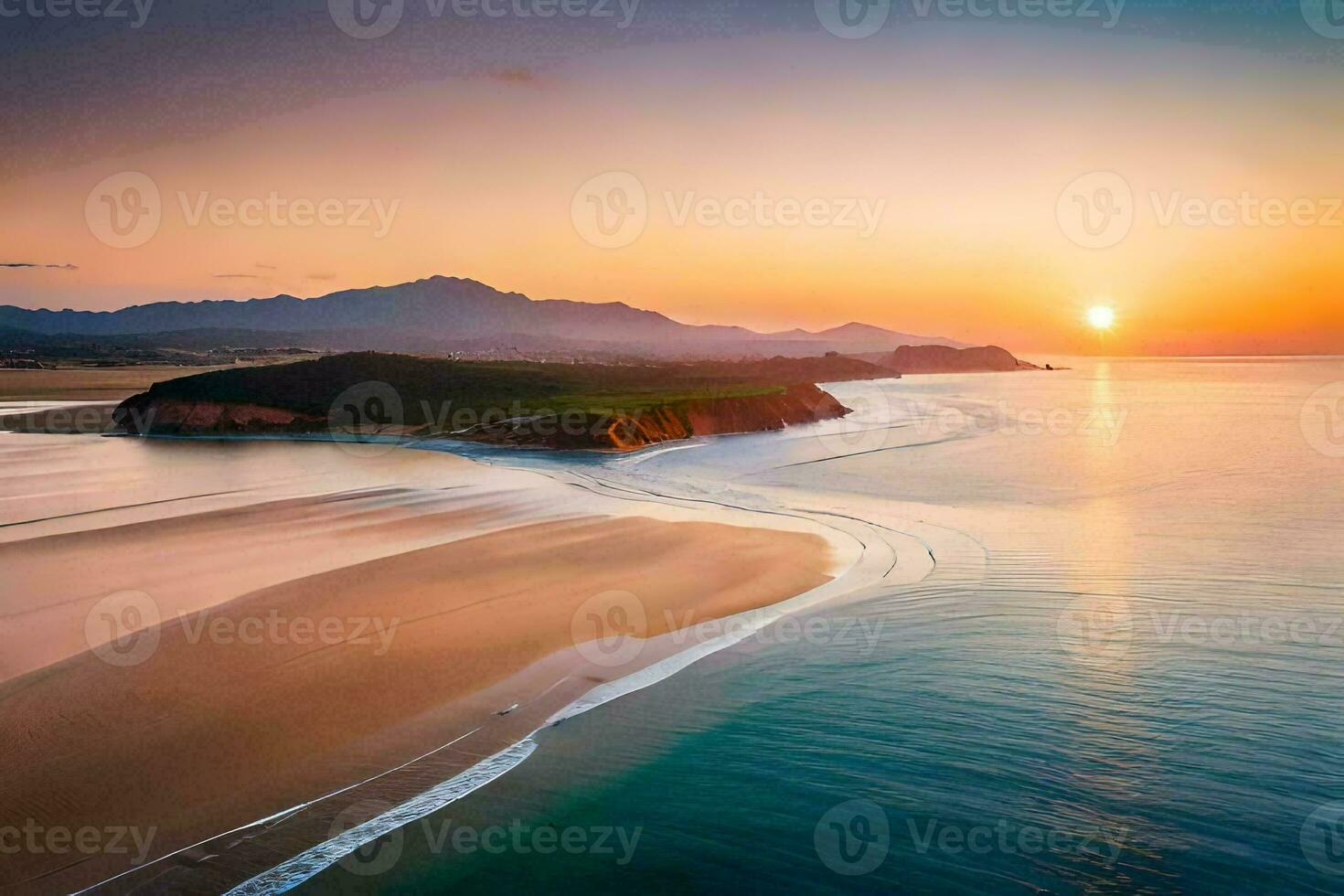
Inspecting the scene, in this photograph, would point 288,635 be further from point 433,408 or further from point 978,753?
point 433,408

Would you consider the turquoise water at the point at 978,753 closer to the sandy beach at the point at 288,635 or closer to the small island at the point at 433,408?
the sandy beach at the point at 288,635

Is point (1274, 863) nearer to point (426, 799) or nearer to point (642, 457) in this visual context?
point (426, 799)

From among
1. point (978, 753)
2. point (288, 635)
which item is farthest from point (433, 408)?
point (978, 753)

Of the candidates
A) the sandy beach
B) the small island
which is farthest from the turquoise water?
the small island

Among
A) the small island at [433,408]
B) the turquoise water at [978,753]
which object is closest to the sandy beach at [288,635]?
the turquoise water at [978,753]

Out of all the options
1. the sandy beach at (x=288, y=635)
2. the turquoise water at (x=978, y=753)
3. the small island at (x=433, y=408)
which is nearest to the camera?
the turquoise water at (x=978, y=753)

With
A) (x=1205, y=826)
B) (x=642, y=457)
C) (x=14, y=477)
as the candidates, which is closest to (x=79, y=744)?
(x=1205, y=826)

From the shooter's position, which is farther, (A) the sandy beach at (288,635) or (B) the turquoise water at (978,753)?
(A) the sandy beach at (288,635)
